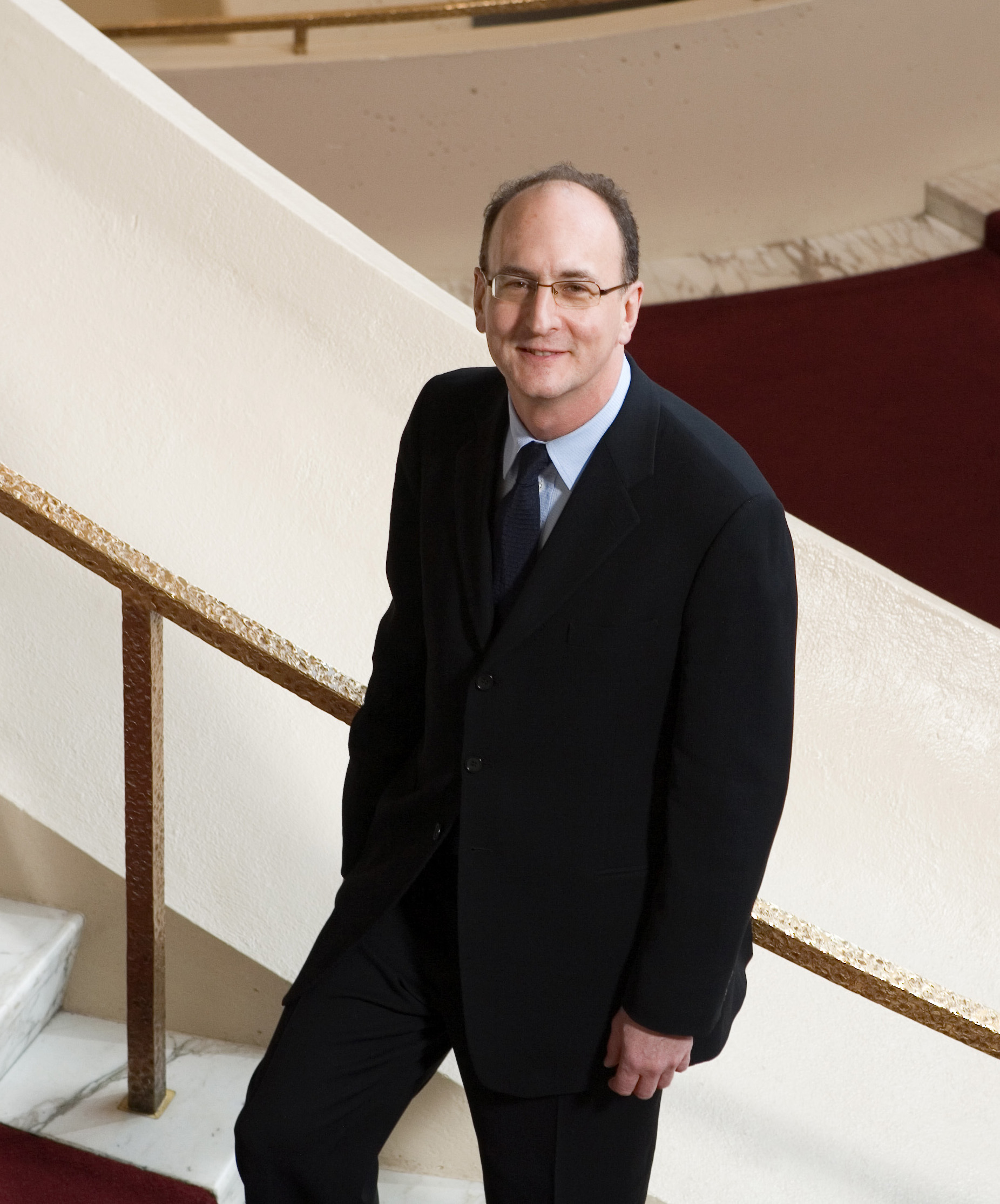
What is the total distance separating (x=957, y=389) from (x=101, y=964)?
12.5 feet

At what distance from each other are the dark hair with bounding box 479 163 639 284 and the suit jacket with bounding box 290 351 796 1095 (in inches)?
5.1

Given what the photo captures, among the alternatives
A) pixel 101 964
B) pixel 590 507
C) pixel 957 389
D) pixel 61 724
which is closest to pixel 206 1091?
pixel 101 964

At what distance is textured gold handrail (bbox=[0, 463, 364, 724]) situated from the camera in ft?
5.30

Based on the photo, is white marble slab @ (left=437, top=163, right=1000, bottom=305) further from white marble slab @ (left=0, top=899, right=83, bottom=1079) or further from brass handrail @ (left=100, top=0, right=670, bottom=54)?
white marble slab @ (left=0, top=899, right=83, bottom=1079)

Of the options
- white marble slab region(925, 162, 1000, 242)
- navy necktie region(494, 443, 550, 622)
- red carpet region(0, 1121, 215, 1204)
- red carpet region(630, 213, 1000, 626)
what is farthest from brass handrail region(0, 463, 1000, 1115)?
white marble slab region(925, 162, 1000, 242)

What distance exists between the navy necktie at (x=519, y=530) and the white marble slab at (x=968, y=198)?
194 inches

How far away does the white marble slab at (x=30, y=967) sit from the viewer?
74.0 inches

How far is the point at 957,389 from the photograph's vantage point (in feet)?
15.7

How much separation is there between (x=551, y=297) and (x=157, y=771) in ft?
2.86

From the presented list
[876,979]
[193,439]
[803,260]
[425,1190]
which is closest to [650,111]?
[803,260]

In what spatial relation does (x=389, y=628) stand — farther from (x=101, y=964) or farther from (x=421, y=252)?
(x=421, y=252)

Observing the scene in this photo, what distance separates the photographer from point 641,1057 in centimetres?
138

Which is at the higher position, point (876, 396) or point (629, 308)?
point (629, 308)

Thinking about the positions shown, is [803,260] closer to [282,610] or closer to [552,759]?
[282,610]
